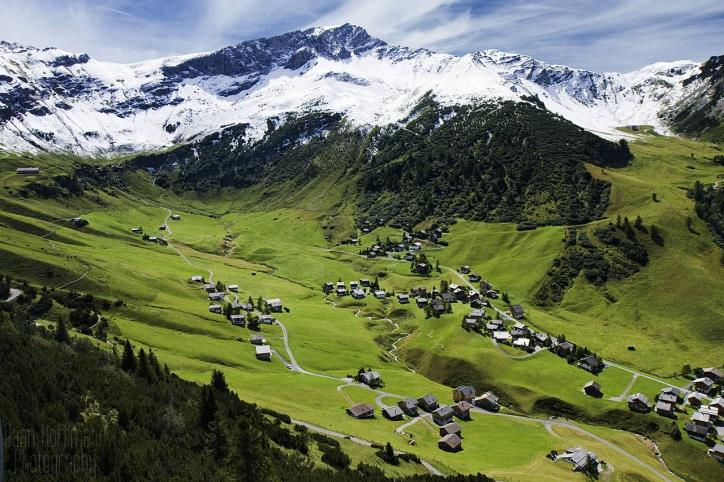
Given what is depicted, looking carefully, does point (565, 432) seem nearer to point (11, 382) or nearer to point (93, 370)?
point (93, 370)

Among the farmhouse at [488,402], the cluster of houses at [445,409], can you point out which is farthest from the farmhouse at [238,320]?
the farmhouse at [488,402]

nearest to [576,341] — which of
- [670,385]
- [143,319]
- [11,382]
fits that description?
[670,385]

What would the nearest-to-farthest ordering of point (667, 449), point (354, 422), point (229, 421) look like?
point (229, 421) → point (354, 422) → point (667, 449)

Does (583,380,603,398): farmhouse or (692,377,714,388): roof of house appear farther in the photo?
(692,377,714,388): roof of house

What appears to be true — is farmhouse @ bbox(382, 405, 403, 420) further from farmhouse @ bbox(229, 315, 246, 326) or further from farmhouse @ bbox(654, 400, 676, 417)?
farmhouse @ bbox(229, 315, 246, 326)

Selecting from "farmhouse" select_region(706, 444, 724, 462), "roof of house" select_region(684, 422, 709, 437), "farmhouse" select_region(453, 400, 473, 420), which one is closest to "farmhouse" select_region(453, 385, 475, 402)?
"farmhouse" select_region(453, 400, 473, 420)

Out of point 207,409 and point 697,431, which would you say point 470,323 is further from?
point 207,409
